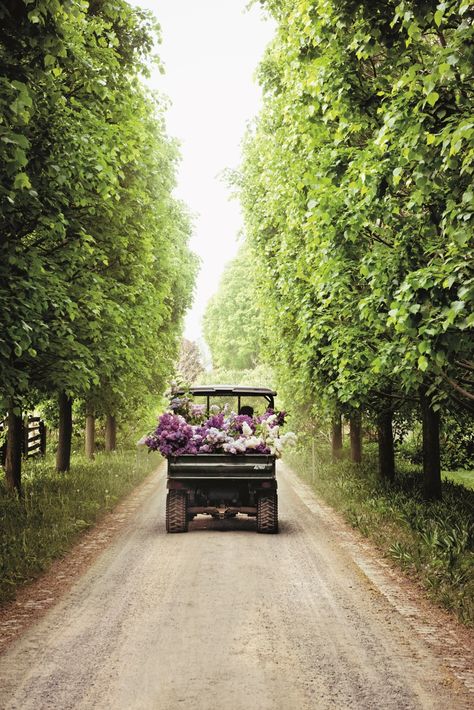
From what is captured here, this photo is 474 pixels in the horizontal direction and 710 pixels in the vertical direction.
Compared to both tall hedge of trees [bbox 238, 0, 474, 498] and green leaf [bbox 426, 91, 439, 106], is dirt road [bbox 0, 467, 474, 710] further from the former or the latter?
green leaf [bbox 426, 91, 439, 106]

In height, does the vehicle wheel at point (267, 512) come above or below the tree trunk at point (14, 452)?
below

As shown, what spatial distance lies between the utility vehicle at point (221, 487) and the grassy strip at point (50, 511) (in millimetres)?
1758

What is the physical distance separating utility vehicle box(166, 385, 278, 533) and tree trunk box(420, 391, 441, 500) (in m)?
3.48

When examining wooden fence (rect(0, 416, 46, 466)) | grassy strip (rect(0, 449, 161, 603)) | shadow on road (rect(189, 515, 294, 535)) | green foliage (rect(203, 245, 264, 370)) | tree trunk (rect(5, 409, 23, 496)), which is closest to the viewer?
grassy strip (rect(0, 449, 161, 603))

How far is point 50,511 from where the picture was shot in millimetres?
12320

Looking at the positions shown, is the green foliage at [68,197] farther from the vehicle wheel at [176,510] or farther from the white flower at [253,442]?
the white flower at [253,442]

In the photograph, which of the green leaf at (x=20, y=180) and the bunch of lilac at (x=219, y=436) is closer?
the green leaf at (x=20, y=180)

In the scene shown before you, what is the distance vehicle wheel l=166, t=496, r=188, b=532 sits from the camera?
468 inches

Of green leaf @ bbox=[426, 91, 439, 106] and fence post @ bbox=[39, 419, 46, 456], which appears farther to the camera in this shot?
fence post @ bbox=[39, 419, 46, 456]

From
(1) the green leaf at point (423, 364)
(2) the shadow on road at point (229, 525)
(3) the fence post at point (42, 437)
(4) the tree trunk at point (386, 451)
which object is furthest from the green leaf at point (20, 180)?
(3) the fence post at point (42, 437)

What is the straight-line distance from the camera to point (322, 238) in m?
10.6

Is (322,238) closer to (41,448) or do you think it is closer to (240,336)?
(41,448)

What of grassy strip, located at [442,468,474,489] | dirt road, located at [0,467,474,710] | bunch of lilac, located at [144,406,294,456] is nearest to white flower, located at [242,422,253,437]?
bunch of lilac, located at [144,406,294,456]

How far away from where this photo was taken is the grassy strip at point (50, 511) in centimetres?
898
